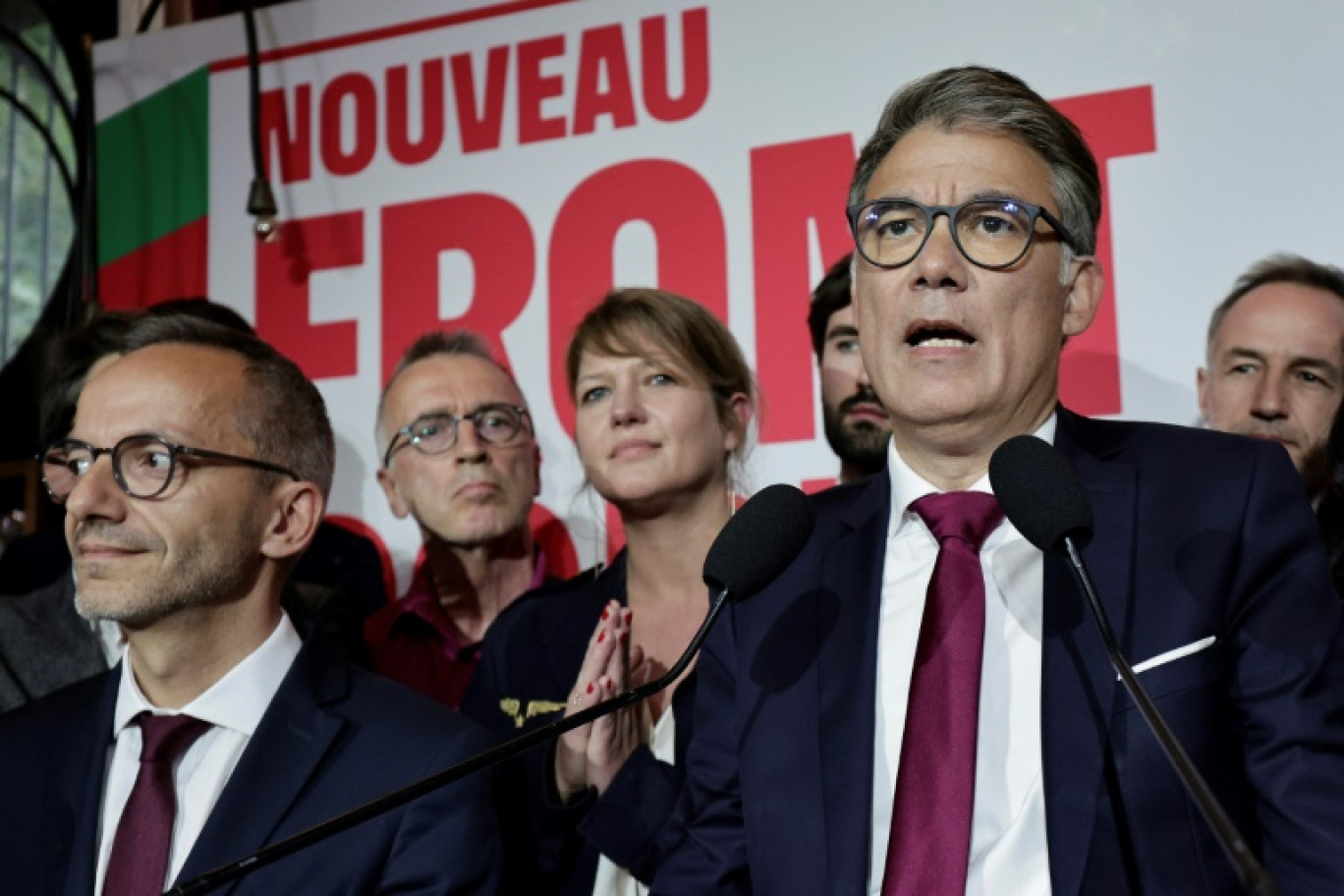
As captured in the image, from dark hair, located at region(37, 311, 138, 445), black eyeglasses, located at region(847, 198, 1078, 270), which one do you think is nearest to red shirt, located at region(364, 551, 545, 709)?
dark hair, located at region(37, 311, 138, 445)

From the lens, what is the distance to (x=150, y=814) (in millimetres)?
2018

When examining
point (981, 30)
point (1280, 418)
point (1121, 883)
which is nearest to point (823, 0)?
point (981, 30)

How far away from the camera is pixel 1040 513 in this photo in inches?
56.4

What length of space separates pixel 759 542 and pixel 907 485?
0.32 meters

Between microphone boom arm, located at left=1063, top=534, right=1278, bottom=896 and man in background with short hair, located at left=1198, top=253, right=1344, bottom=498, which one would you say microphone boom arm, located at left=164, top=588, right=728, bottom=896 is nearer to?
microphone boom arm, located at left=1063, top=534, right=1278, bottom=896

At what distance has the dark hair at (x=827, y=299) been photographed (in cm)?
324

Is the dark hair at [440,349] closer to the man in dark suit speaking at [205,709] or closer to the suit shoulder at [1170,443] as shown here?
the man in dark suit speaking at [205,709]

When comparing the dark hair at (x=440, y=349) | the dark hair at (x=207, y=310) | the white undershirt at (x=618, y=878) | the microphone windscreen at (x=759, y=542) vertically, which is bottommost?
the white undershirt at (x=618, y=878)

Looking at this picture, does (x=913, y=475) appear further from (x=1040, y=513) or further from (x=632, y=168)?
(x=632, y=168)

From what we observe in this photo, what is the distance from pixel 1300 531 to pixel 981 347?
1.32ft

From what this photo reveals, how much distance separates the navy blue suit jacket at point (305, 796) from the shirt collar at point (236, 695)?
27 millimetres

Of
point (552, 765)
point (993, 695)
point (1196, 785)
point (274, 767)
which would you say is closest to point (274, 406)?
point (274, 767)

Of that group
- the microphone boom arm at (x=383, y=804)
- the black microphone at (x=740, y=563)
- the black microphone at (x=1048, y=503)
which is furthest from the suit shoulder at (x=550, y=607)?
the black microphone at (x=1048, y=503)

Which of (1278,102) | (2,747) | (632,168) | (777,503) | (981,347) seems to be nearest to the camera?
(777,503)
